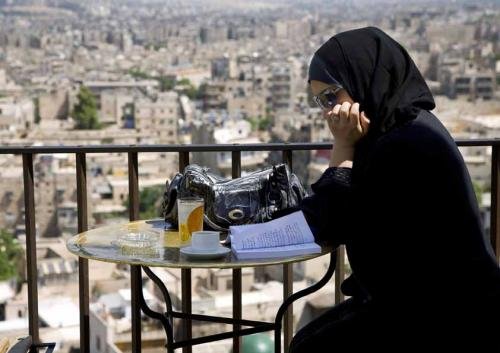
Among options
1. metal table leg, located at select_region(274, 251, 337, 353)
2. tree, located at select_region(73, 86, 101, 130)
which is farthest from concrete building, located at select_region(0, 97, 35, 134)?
metal table leg, located at select_region(274, 251, 337, 353)

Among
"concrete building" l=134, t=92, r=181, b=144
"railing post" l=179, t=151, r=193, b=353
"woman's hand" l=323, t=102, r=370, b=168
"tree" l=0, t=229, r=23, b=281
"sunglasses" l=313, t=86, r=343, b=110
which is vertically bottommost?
"tree" l=0, t=229, r=23, b=281

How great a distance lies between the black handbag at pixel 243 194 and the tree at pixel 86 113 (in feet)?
171

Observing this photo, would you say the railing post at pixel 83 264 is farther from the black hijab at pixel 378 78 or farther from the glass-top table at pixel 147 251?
the black hijab at pixel 378 78

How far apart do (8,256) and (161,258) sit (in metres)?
37.6

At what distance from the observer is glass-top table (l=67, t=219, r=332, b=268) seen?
1.87 m

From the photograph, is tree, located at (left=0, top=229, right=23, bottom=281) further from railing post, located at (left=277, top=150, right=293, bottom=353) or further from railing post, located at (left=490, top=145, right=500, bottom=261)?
railing post, located at (left=490, top=145, right=500, bottom=261)

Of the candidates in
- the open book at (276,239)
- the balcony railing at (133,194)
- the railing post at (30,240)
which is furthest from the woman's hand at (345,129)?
the railing post at (30,240)

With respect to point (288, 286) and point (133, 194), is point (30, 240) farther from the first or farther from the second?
point (288, 286)

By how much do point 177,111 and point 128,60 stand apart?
14.9m

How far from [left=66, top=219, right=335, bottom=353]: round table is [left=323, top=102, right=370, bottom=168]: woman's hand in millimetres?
196

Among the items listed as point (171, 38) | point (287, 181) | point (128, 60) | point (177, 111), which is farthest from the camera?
point (171, 38)

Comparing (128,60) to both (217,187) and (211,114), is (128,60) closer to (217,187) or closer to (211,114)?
(211,114)

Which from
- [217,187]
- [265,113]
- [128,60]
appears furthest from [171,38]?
[217,187]

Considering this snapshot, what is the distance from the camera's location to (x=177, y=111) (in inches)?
2125
